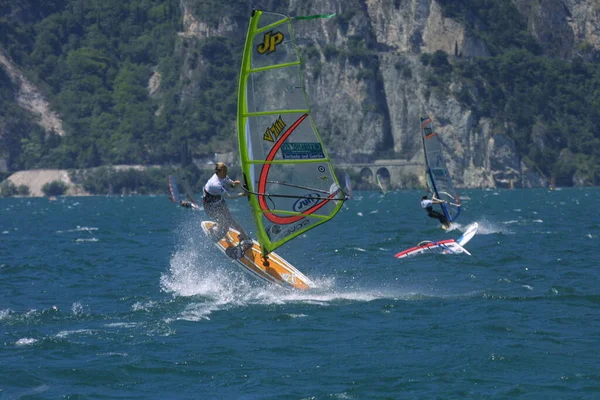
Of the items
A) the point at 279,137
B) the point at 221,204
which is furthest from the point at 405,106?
the point at 279,137

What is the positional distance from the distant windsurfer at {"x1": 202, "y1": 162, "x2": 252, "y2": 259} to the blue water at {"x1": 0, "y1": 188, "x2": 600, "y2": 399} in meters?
1.18

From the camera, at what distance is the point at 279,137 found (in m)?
22.5

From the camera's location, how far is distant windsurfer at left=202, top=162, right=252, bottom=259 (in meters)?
23.6

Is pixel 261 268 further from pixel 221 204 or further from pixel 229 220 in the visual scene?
pixel 221 204

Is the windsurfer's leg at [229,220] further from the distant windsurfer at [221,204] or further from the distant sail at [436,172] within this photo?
the distant sail at [436,172]

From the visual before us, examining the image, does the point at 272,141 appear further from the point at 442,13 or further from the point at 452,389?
the point at 442,13

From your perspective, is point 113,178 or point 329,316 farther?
point 113,178

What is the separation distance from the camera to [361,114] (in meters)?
189

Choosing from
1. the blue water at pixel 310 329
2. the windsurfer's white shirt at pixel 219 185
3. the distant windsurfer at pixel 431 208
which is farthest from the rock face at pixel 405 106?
the windsurfer's white shirt at pixel 219 185

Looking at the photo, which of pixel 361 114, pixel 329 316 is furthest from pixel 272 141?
pixel 361 114

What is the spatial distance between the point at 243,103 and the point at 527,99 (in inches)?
7081

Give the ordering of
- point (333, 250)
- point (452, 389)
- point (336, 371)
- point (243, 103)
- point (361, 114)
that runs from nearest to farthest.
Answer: point (452, 389) < point (336, 371) < point (243, 103) < point (333, 250) < point (361, 114)

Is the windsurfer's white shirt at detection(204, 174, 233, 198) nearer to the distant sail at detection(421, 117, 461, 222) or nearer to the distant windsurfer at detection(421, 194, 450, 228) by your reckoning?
the distant windsurfer at detection(421, 194, 450, 228)

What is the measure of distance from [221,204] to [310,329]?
4296 mm
